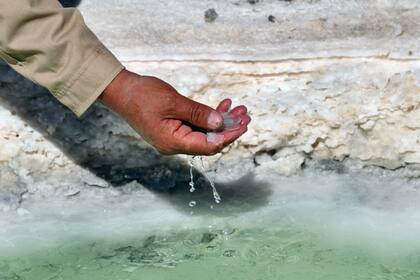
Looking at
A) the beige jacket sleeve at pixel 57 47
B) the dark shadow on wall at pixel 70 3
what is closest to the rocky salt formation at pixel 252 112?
the dark shadow on wall at pixel 70 3

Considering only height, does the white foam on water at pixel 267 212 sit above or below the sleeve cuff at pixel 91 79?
below

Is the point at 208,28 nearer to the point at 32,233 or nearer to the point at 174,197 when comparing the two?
the point at 174,197

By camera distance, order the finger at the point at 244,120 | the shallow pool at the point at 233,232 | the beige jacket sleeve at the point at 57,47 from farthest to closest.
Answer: the shallow pool at the point at 233,232 → the finger at the point at 244,120 → the beige jacket sleeve at the point at 57,47

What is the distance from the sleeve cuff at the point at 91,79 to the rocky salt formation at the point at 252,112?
54 centimetres

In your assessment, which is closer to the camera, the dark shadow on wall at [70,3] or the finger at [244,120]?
the finger at [244,120]

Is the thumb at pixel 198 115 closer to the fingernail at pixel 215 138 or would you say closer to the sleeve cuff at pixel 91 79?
the fingernail at pixel 215 138

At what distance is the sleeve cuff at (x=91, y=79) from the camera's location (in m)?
2.18

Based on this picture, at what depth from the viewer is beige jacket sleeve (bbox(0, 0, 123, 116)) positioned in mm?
2166

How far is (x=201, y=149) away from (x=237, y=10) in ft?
2.66

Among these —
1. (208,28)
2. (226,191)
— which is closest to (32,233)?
(226,191)

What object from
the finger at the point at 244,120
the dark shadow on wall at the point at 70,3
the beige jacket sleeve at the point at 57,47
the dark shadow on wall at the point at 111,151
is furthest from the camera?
the dark shadow on wall at the point at 70,3

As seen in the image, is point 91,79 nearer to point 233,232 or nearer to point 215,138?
point 215,138

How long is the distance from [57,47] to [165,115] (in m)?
0.28

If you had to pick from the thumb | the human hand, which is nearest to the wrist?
the human hand
